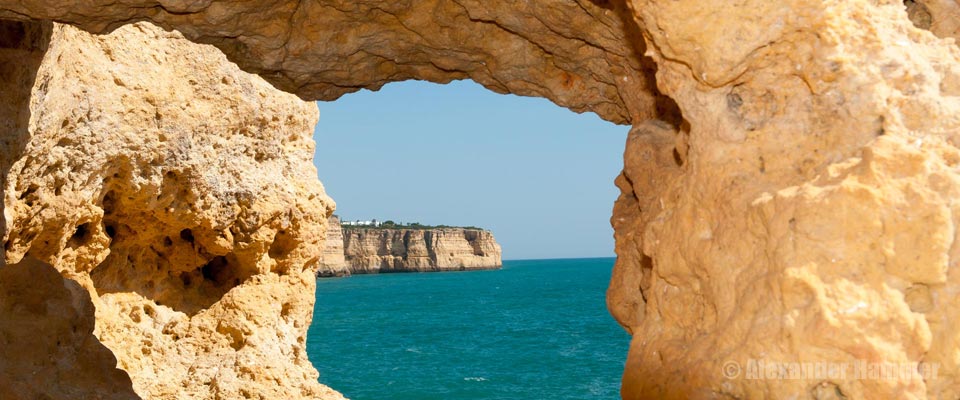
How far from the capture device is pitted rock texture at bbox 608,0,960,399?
12.9ft

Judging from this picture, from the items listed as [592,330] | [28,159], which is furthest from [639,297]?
[592,330]

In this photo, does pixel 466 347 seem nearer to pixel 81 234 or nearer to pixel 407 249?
pixel 81 234

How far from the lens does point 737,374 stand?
4254 millimetres

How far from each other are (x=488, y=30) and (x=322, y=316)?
55816 millimetres

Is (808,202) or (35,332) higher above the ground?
(808,202)

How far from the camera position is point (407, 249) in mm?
120000

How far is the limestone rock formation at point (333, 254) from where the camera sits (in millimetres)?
90062

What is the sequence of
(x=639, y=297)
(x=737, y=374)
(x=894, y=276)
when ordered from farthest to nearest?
1. (x=639, y=297)
2. (x=737, y=374)
3. (x=894, y=276)

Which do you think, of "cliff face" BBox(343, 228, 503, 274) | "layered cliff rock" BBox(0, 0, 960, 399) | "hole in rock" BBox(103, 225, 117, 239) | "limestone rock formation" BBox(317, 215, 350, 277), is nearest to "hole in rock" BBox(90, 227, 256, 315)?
"hole in rock" BBox(103, 225, 117, 239)

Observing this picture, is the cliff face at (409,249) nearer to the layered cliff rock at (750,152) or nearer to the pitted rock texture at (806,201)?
the layered cliff rock at (750,152)

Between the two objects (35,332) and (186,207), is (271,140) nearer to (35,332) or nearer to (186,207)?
(186,207)

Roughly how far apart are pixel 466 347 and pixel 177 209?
33.0 meters

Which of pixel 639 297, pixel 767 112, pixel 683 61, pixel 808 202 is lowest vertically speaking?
pixel 639 297

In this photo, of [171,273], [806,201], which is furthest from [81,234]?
[806,201]
